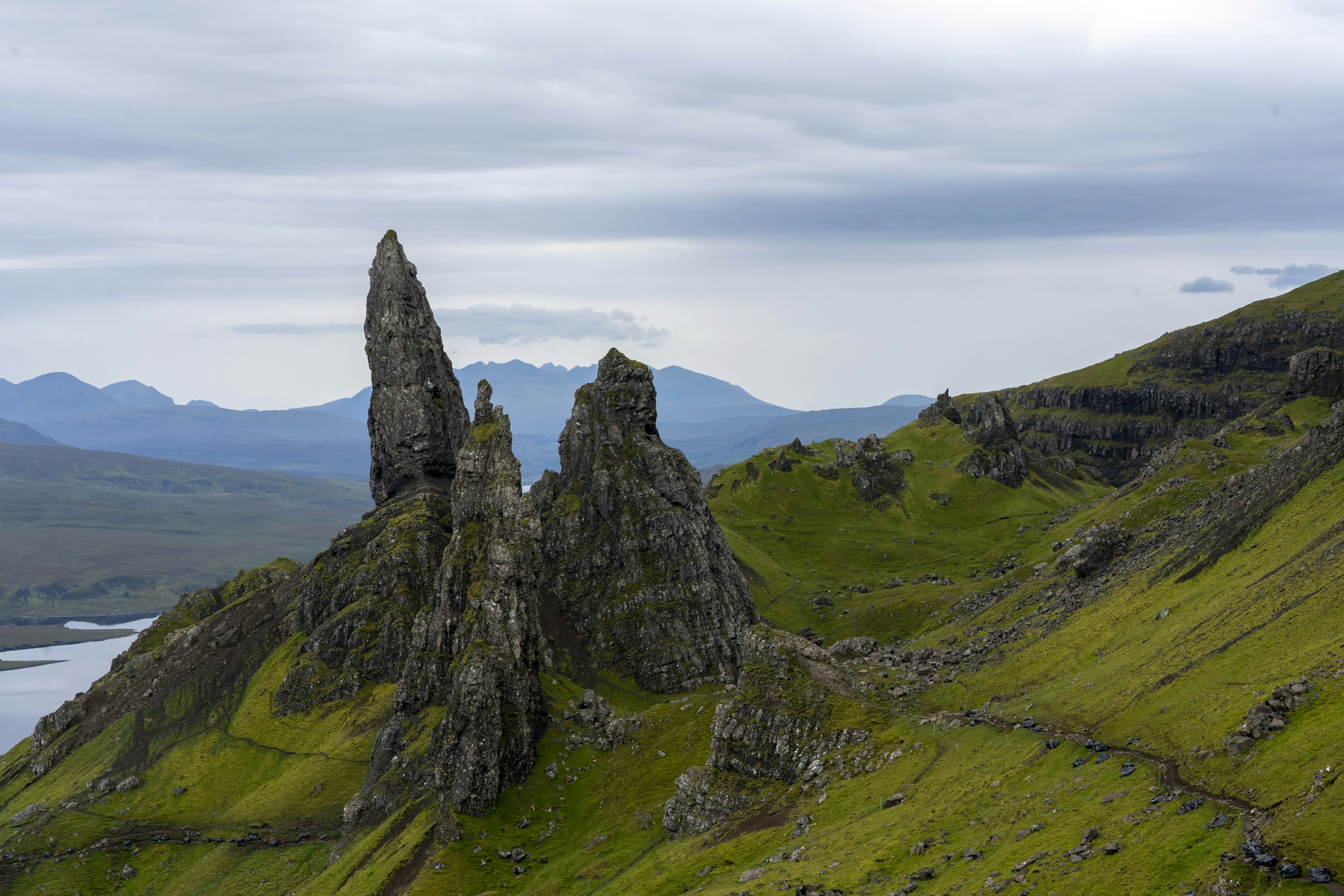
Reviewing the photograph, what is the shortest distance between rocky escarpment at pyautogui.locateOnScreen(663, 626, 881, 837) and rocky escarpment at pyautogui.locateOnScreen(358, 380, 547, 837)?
35.2m

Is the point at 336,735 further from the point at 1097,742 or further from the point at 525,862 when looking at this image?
the point at 1097,742

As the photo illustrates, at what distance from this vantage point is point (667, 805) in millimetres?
119250

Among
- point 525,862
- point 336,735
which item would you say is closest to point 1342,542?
point 525,862

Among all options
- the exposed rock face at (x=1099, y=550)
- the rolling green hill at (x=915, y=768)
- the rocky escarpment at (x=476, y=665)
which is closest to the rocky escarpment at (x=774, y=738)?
the rolling green hill at (x=915, y=768)

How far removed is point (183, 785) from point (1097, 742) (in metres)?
186

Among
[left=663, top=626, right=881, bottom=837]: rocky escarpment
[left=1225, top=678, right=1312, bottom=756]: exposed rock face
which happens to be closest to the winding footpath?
[left=1225, top=678, right=1312, bottom=756]: exposed rock face

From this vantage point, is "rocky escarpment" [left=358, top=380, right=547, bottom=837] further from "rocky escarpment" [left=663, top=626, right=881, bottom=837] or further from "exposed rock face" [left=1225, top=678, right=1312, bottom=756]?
"exposed rock face" [left=1225, top=678, right=1312, bottom=756]

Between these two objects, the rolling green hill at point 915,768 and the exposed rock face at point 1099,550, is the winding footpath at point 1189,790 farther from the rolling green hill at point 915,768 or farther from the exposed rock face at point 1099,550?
the exposed rock face at point 1099,550

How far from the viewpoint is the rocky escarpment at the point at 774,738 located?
107 m

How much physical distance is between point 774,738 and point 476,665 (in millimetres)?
56171

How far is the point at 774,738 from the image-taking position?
111375 mm

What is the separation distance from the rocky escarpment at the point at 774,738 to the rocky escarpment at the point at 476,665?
35.2m

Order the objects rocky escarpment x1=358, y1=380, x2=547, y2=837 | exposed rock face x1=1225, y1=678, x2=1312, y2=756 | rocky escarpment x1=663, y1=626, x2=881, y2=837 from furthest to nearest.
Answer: rocky escarpment x1=358, y1=380, x2=547, y2=837 → rocky escarpment x1=663, y1=626, x2=881, y2=837 → exposed rock face x1=1225, y1=678, x2=1312, y2=756

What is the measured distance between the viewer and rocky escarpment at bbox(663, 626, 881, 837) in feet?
351
